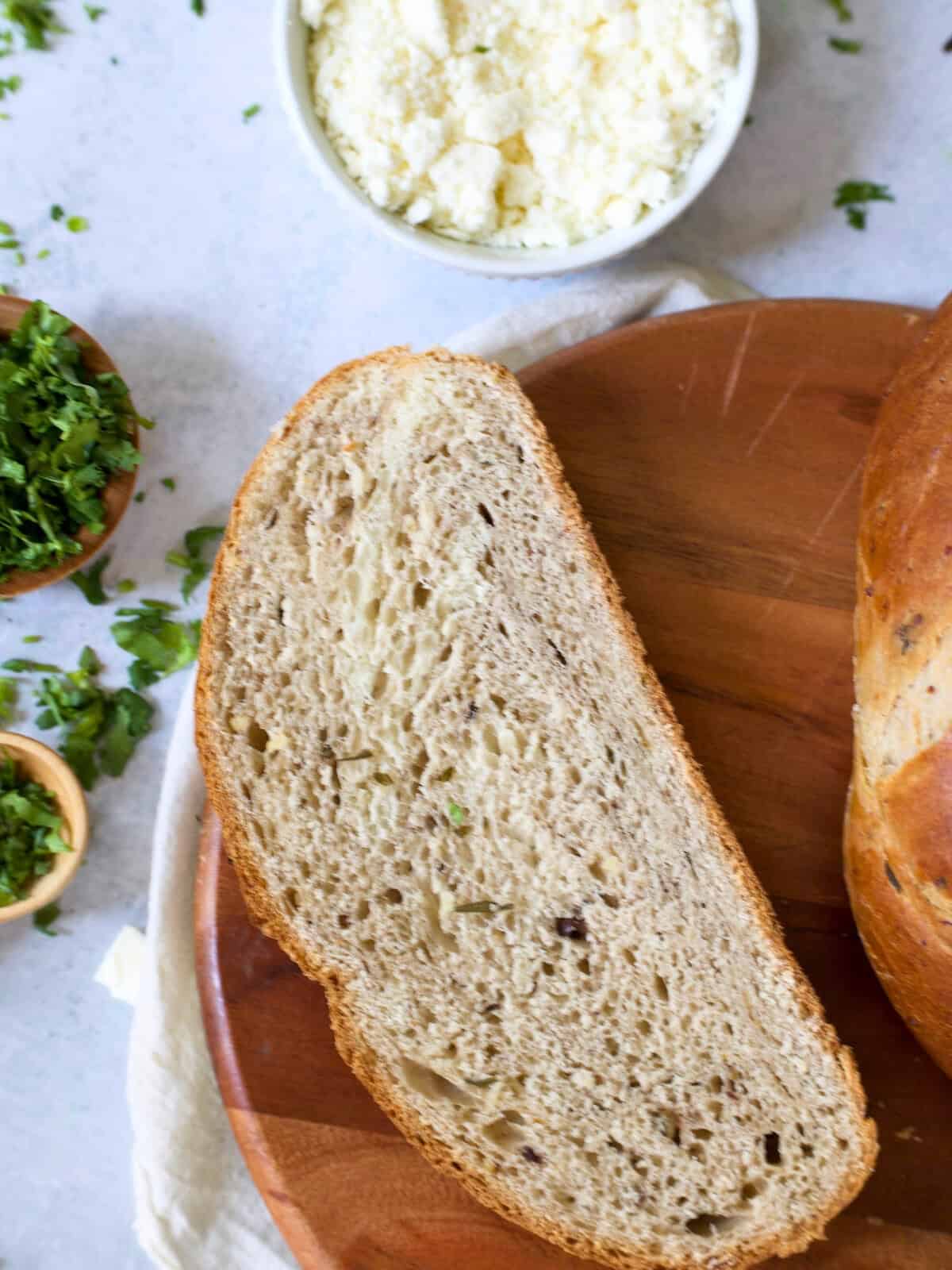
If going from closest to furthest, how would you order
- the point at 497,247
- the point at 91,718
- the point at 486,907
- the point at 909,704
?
the point at 909,704 → the point at 486,907 → the point at 497,247 → the point at 91,718

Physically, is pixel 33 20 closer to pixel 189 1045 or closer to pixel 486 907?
pixel 486 907

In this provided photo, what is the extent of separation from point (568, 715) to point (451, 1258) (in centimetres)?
113

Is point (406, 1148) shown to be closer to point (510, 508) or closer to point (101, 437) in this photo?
point (510, 508)

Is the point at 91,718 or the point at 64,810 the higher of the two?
the point at 91,718

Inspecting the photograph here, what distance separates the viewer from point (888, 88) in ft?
8.36

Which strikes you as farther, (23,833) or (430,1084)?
(23,833)

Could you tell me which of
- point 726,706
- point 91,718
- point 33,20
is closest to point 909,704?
point 726,706

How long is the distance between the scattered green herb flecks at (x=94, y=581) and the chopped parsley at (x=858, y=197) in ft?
6.21

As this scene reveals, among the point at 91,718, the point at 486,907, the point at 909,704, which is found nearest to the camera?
the point at 909,704

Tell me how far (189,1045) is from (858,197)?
2.44 metres

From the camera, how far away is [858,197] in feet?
8.38

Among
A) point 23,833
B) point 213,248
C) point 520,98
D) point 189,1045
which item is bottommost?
point 189,1045

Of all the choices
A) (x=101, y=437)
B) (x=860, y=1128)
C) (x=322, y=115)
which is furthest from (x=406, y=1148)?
(x=322, y=115)

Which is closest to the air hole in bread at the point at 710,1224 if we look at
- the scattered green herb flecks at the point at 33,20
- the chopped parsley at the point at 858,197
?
the chopped parsley at the point at 858,197
